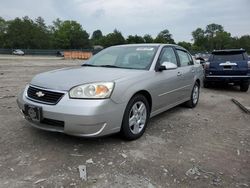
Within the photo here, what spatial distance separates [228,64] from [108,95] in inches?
290

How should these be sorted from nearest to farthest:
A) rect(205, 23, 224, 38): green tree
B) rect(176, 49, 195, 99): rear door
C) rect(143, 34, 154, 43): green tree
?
rect(176, 49, 195, 99): rear door < rect(143, 34, 154, 43): green tree < rect(205, 23, 224, 38): green tree

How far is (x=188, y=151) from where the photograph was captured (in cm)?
393

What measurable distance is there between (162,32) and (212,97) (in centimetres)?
10735

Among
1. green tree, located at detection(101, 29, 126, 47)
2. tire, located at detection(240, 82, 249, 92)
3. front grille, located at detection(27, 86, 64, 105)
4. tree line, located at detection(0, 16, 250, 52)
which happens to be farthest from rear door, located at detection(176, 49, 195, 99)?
green tree, located at detection(101, 29, 126, 47)

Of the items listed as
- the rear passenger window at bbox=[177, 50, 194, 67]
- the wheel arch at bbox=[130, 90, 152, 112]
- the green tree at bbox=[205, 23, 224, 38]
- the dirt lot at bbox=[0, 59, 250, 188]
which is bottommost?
the dirt lot at bbox=[0, 59, 250, 188]

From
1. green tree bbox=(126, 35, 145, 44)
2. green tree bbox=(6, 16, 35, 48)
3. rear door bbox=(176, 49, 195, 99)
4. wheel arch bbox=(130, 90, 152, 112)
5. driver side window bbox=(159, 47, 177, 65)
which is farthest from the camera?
green tree bbox=(126, 35, 145, 44)

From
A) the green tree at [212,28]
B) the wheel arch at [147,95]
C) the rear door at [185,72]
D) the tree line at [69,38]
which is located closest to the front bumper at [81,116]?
the wheel arch at [147,95]

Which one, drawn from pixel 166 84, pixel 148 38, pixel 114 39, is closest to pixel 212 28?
pixel 148 38

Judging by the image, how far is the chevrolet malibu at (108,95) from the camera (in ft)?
11.6

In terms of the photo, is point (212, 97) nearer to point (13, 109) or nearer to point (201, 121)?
point (201, 121)

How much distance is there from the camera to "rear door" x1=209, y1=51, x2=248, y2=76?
9.62m

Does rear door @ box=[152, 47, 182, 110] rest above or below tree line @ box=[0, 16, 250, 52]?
below

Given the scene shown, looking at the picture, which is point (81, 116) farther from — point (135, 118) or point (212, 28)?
point (212, 28)

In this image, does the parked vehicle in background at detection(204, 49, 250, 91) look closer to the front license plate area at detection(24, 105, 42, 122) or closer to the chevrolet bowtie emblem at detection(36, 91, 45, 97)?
the chevrolet bowtie emblem at detection(36, 91, 45, 97)
